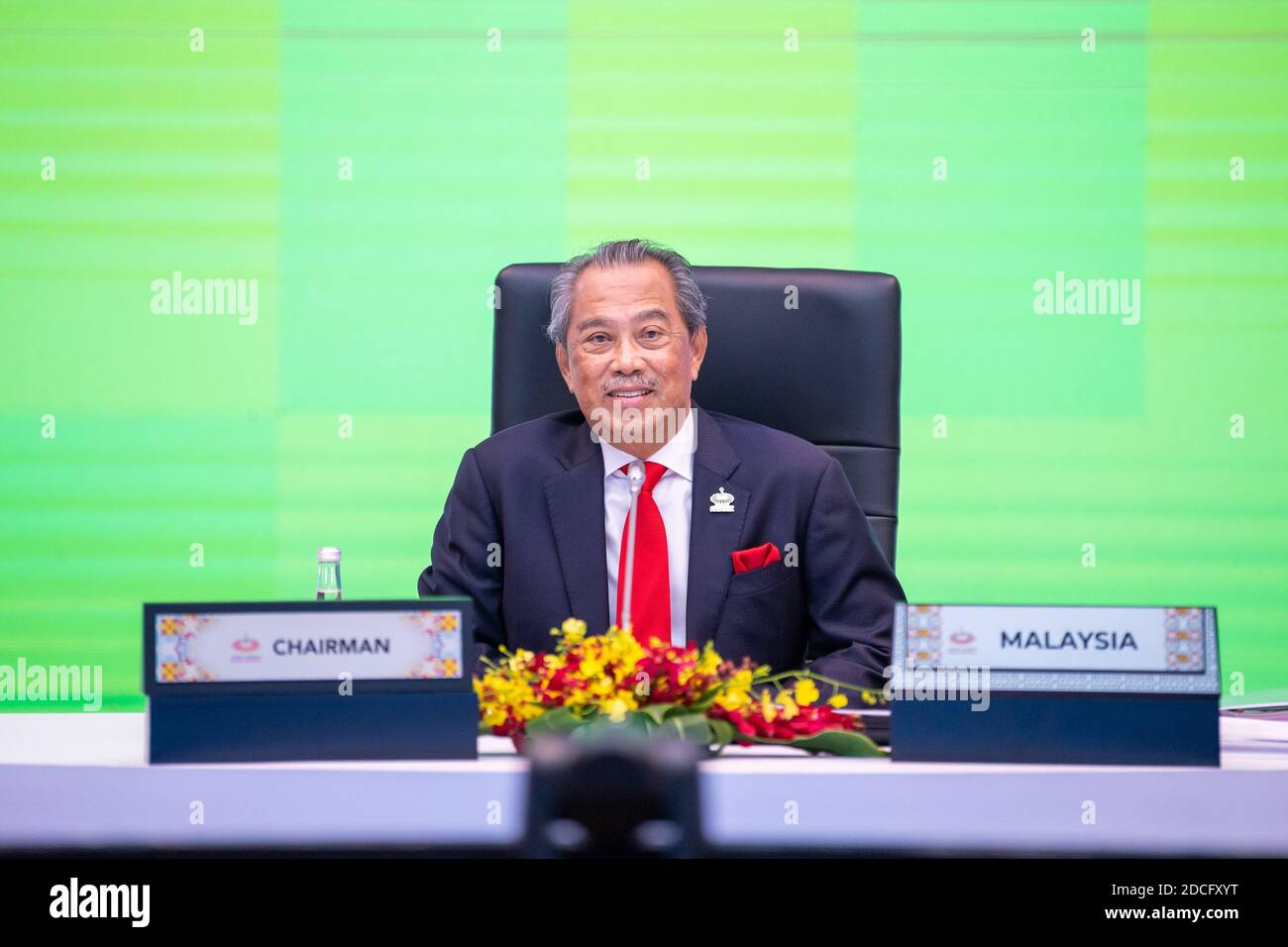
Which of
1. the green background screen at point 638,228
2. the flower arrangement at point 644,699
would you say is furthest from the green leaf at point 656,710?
the green background screen at point 638,228

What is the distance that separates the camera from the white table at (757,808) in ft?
2.74

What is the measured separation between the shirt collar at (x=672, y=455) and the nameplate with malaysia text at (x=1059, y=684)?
1039 mm

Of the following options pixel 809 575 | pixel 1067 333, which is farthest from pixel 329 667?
pixel 1067 333

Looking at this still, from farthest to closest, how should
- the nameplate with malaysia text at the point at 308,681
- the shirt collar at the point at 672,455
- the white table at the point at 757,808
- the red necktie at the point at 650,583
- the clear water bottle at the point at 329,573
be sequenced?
the shirt collar at the point at 672,455 < the red necktie at the point at 650,583 < the clear water bottle at the point at 329,573 < the nameplate with malaysia text at the point at 308,681 < the white table at the point at 757,808

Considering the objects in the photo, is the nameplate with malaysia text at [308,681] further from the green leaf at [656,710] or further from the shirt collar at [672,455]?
the shirt collar at [672,455]

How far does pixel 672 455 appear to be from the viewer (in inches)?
82.3
